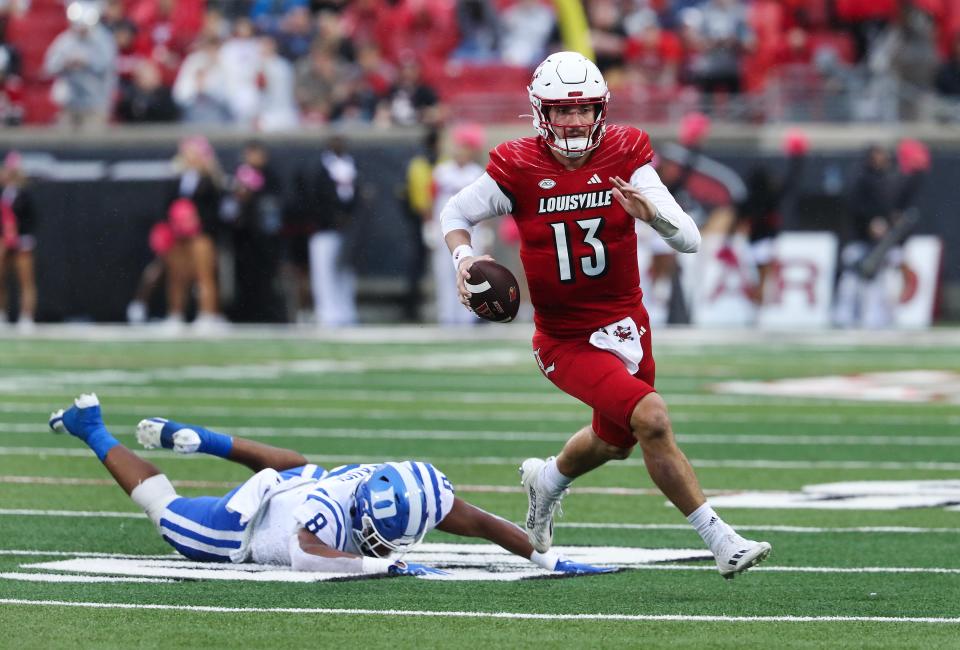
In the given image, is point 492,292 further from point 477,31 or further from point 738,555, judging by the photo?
point 477,31

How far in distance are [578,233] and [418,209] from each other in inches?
532

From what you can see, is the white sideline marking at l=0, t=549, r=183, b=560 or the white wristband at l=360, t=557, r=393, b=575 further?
the white sideline marking at l=0, t=549, r=183, b=560

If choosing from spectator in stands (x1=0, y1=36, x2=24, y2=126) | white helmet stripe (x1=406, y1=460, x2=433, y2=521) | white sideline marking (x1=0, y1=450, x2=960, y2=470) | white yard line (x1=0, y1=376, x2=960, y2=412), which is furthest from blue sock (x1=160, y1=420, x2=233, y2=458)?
spectator in stands (x1=0, y1=36, x2=24, y2=126)

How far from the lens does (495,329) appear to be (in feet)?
65.2

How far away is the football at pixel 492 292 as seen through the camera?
6.26 m

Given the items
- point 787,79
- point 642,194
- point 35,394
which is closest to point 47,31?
point 787,79

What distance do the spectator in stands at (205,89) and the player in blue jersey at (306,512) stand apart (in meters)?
14.4

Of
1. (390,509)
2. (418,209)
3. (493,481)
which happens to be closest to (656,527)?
(493,481)

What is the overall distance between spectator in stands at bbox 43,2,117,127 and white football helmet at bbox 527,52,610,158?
1544cm

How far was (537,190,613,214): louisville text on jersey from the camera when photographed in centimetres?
645

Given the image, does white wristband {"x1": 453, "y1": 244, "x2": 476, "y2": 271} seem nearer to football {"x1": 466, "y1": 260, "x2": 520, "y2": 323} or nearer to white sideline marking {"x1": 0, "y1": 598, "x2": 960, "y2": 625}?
football {"x1": 466, "y1": 260, "x2": 520, "y2": 323}

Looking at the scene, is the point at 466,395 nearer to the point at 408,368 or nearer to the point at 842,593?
the point at 408,368

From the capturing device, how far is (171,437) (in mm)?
6684

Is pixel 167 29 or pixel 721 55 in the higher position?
pixel 167 29
